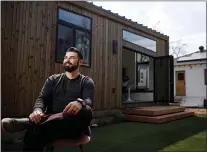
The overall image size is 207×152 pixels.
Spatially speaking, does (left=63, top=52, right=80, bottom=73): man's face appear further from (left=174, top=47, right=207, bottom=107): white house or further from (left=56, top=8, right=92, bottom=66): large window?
(left=174, top=47, right=207, bottom=107): white house

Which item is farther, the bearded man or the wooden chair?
the wooden chair

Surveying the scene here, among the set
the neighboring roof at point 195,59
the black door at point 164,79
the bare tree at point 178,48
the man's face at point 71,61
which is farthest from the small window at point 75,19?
the bare tree at point 178,48

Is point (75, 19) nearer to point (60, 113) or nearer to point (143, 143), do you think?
point (143, 143)

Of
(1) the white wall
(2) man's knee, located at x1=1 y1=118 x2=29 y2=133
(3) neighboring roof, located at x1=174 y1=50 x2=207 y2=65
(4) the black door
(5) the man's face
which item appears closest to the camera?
(2) man's knee, located at x1=1 y1=118 x2=29 y2=133

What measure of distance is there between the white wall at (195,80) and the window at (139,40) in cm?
860

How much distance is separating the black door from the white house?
22.7 feet

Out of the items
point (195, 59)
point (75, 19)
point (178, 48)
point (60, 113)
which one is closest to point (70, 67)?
point (60, 113)

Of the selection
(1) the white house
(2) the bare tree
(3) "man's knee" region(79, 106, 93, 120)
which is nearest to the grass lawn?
(3) "man's knee" region(79, 106, 93, 120)

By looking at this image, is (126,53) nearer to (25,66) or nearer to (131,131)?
(131,131)

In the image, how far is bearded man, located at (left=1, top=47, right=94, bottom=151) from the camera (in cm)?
175

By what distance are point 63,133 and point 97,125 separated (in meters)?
4.57

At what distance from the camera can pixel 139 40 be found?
29.1ft

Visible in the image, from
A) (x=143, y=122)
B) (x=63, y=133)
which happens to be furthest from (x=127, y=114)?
(x=63, y=133)

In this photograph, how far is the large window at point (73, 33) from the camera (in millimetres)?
5552
